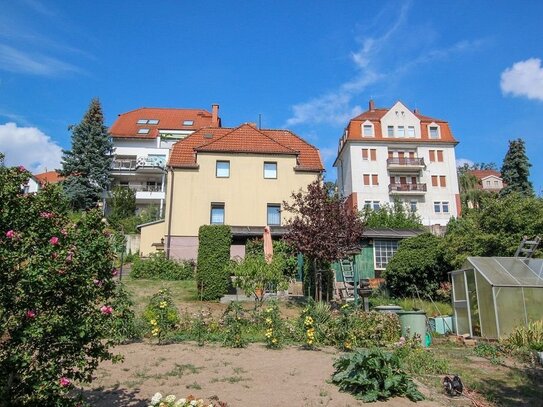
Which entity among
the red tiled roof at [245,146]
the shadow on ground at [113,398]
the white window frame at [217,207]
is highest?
the red tiled roof at [245,146]

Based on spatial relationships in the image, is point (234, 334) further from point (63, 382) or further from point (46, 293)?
point (46, 293)

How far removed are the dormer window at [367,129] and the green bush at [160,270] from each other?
32.2 meters

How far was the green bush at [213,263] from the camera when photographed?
55.2ft

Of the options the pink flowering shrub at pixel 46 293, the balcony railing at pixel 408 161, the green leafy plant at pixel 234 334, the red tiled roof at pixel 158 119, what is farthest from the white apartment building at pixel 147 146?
the pink flowering shrub at pixel 46 293

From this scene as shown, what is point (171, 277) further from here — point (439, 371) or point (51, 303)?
point (51, 303)

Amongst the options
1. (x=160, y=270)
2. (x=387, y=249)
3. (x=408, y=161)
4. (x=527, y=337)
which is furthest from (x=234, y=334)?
(x=408, y=161)

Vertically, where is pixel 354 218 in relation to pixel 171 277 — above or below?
above

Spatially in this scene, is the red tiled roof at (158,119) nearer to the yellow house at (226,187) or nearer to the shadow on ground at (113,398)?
the yellow house at (226,187)

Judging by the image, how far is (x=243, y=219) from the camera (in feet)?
93.7

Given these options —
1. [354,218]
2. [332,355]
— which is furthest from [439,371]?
[354,218]

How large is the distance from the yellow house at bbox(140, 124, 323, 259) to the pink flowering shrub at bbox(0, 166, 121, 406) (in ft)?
75.0

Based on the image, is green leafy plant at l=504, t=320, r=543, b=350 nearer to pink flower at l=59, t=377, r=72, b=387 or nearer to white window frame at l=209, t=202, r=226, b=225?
pink flower at l=59, t=377, r=72, b=387

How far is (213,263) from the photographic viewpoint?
677 inches

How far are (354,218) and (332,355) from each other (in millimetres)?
8324
